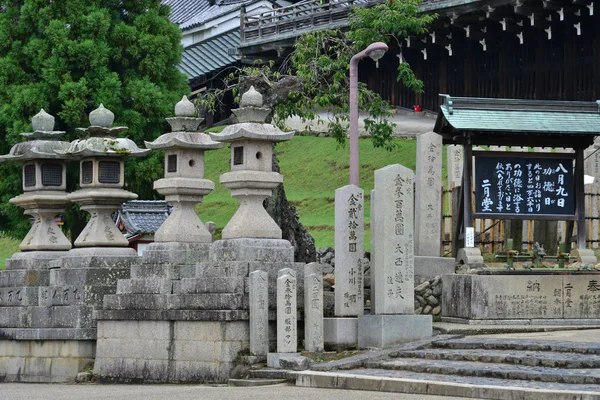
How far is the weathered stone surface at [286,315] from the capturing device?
17172 millimetres

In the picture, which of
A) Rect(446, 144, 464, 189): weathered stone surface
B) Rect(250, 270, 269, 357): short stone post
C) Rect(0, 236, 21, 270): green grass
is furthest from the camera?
Rect(0, 236, 21, 270): green grass

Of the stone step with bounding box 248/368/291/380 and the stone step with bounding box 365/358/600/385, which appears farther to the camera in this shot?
the stone step with bounding box 248/368/291/380

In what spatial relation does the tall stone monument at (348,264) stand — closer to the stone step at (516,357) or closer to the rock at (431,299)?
the stone step at (516,357)

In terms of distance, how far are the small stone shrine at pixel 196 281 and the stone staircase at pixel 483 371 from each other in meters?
1.98

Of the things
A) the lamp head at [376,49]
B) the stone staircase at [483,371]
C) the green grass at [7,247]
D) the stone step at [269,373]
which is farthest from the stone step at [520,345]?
the green grass at [7,247]

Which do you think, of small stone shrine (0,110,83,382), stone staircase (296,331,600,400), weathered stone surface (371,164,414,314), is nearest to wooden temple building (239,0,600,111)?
small stone shrine (0,110,83,382)

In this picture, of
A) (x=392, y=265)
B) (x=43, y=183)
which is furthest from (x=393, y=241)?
(x=43, y=183)

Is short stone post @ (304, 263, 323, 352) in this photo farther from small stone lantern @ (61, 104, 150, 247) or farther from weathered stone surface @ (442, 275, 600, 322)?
small stone lantern @ (61, 104, 150, 247)

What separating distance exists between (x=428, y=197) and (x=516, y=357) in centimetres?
634

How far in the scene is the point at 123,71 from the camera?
2916cm

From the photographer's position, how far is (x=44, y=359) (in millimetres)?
20766

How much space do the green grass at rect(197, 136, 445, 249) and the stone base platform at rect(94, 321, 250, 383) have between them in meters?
12.0

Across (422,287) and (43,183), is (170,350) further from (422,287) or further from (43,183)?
(43,183)

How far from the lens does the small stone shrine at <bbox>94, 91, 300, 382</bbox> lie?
1777 centimetres
